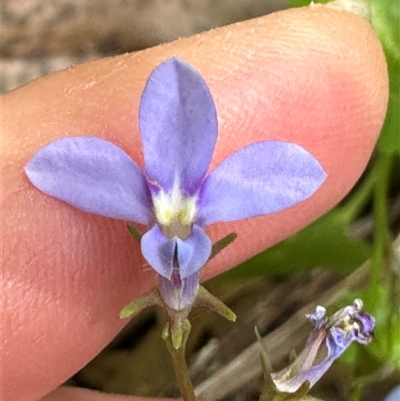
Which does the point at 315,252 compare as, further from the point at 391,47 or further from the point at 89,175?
the point at 89,175

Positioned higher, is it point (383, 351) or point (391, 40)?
point (391, 40)

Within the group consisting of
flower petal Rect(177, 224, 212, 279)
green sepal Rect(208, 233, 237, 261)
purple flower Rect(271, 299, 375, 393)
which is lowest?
purple flower Rect(271, 299, 375, 393)

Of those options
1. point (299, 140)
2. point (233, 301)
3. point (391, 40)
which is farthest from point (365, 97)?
point (233, 301)

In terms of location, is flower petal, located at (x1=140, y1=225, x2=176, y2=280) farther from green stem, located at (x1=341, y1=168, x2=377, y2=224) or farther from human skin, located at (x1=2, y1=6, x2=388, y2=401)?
green stem, located at (x1=341, y1=168, x2=377, y2=224)

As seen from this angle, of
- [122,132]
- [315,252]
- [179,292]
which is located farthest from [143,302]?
[315,252]

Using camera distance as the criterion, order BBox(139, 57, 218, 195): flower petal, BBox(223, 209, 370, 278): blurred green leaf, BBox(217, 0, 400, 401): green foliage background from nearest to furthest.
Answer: BBox(139, 57, 218, 195): flower petal → BBox(217, 0, 400, 401): green foliage background → BBox(223, 209, 370, 278): blurred green leaf

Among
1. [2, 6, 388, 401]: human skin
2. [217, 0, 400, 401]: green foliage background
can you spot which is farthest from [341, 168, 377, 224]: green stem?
[2, 6, 388, 401]: human skin

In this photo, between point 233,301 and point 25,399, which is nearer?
point 25,399

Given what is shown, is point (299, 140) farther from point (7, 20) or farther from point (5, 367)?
point (7, 20)
